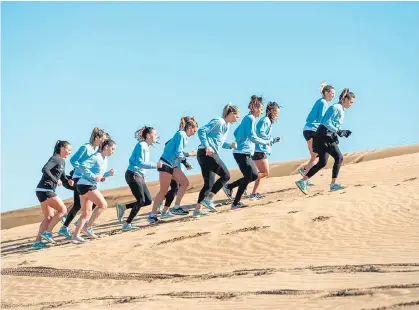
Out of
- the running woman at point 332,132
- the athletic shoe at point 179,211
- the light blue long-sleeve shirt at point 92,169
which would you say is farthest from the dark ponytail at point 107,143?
the running woman at point 332,132

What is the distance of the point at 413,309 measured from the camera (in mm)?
6141

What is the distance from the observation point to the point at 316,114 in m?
15.6

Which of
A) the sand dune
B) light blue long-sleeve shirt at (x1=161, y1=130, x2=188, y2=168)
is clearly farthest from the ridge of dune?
light blue long-sleeve shirt at (x1=161, y1=130, x2=188, y2=168)

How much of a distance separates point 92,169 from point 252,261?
3895 mm

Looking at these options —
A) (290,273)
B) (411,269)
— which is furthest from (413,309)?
(290,273)

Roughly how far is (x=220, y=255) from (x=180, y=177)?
3.88 m

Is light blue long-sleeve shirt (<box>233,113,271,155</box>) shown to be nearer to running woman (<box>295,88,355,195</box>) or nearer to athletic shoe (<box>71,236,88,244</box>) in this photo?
running woman (<box>295,88,355,195</box>)

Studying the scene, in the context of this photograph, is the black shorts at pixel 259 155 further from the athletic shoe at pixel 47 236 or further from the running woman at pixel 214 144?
the athletic shoe at pixel 47 236

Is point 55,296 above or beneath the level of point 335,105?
beneath

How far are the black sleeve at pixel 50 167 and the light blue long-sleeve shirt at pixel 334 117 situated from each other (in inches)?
192

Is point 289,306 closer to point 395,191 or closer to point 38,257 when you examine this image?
point 38,257

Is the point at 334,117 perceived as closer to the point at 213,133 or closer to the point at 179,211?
the point at 213,133

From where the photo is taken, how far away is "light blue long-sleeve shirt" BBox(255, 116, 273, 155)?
15281 millimetres

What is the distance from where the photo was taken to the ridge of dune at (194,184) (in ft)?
90.6
